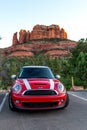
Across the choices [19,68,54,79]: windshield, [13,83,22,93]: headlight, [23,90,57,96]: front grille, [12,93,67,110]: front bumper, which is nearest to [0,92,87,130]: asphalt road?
[12,93,67,110]: front bumper

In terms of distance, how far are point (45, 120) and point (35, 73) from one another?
2.87 m

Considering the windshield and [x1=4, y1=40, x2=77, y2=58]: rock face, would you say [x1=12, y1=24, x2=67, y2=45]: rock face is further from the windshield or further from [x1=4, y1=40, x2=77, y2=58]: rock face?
the windshield

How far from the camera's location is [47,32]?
180 m

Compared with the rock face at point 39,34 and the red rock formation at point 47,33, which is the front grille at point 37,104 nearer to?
the rock face at point 39,34

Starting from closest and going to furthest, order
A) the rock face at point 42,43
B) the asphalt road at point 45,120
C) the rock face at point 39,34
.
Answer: the asphalt road at point 45,120, the rock face at point 42,43, the rock face at point 39,34

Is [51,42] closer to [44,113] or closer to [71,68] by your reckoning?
[71,68]

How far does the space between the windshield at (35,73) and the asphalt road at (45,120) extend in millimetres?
1378

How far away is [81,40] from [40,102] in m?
46.6

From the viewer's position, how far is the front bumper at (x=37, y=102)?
8203mm

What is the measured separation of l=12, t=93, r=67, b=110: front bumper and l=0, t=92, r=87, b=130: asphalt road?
0.84 ft

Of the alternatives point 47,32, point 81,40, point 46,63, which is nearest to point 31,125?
point 81,40

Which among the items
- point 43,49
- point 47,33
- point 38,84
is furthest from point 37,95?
point 47,33

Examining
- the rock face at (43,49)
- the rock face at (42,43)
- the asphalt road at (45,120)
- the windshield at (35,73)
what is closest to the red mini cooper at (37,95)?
the asphalt road at (45,120)

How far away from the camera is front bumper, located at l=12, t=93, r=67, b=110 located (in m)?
8.20
